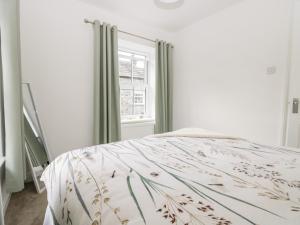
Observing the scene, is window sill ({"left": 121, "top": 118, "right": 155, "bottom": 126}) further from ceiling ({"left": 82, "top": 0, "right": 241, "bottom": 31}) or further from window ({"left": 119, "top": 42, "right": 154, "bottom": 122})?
ceiling ({"left": 82, "top": 0, "right": 241, "bottom": 31})

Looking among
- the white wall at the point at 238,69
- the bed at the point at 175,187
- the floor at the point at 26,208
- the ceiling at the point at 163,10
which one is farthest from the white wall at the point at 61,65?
Answer: the white wall at the point at 238,69

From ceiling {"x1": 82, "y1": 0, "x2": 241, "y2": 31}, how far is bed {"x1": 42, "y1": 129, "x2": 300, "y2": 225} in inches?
79.7

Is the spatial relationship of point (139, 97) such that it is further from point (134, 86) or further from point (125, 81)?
point (125, 81)

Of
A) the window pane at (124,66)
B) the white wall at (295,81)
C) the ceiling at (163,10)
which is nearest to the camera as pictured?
the white wall at (295,81)

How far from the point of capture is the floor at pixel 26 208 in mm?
1413

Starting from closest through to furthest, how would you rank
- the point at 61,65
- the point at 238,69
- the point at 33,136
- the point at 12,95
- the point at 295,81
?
1. the point at 12,95
2. the point at 295,81
3. the point at 33,136
4. the point at 61,65
5. the point at 238,69

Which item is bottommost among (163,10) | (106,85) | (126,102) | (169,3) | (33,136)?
(33,136)

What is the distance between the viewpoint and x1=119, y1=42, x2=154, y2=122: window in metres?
2.89

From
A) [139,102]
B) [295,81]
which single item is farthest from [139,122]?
[295,81]

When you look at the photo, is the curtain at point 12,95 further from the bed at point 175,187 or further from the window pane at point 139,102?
the window pane at point 139,102

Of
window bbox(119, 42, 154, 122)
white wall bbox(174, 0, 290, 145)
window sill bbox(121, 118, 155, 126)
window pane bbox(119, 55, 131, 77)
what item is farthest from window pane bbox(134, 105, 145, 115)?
white wall bbox(174, 0, 290, 145)

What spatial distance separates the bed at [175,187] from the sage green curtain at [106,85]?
1.21 metres

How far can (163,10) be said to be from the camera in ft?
8.04

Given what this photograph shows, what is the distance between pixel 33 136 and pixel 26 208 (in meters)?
0.78
